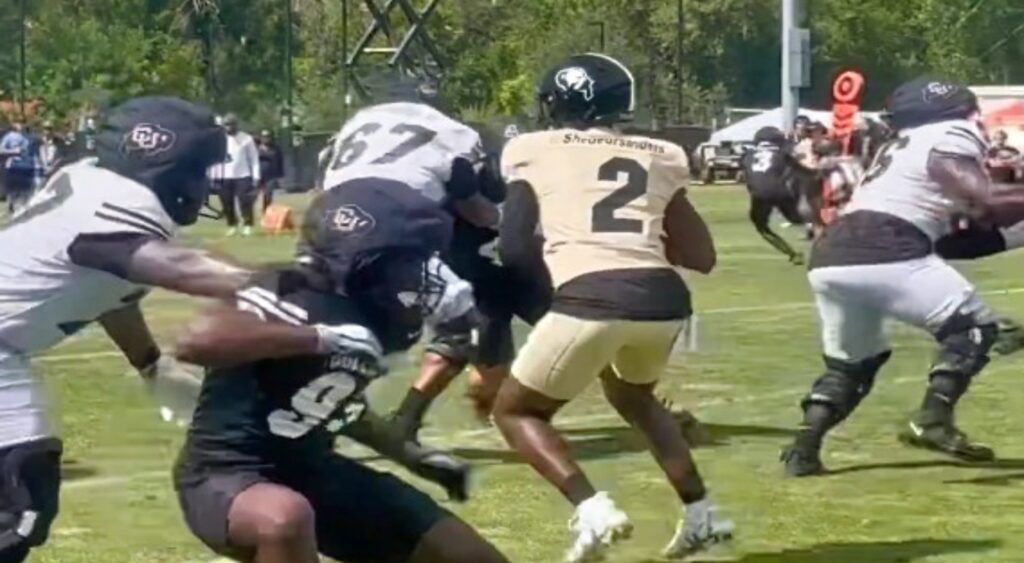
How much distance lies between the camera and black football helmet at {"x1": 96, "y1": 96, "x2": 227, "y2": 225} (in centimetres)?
575

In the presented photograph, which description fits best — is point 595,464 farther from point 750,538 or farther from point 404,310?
point 404,310

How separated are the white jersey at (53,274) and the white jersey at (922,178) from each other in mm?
4527

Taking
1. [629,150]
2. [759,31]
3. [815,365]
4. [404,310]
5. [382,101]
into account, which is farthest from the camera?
[759,31]

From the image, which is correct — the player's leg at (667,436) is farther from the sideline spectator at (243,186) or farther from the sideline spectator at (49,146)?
the sideline spectator at (49,146)

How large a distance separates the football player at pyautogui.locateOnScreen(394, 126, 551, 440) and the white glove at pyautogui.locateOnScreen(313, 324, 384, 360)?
4.28m

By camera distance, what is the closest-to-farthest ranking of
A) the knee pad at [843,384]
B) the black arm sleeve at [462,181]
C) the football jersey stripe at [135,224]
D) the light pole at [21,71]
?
the football jersey stripe at [135,224]
the black arm sleeve at [462,181]
the knee pad at [843,384]
the light pole at [21,71]

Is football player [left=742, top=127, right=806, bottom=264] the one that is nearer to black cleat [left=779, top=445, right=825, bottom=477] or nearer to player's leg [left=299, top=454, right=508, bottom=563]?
black cleat [left=779, top=445, right=825, bottom=477]

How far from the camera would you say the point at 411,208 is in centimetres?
560

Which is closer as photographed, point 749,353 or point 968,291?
point 968,291

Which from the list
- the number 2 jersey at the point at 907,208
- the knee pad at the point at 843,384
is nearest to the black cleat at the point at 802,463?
the knee pad at the point at 843,384

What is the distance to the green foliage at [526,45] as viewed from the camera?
67.1m

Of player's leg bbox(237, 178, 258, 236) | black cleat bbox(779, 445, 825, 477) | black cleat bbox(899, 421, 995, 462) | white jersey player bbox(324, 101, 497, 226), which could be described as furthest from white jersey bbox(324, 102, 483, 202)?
player's leg bbox(237, 178, 258, 236)

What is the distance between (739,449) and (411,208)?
Answer: 5.58 metres

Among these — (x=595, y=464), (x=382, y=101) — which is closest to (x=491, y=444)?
(x=595, y=464)
